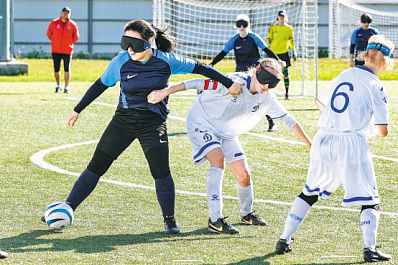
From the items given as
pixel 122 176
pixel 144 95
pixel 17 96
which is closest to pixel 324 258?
pixel 144 95

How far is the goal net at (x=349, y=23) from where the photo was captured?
30922 mm

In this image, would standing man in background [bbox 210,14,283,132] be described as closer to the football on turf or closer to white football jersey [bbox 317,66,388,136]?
the football on turf

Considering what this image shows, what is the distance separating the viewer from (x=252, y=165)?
9016 mm

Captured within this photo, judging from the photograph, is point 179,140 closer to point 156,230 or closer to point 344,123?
point 156,230

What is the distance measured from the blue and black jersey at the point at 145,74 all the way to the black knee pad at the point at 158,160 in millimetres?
316

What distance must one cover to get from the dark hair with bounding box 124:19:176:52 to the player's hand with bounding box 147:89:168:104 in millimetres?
473

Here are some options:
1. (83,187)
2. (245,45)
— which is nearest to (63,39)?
(245,45)

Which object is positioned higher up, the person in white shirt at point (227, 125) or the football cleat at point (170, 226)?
the person in white shirt at point (227, 125)

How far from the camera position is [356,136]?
5109 millimetres

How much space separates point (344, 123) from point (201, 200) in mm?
2355

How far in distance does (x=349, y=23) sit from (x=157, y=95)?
88.2 feet

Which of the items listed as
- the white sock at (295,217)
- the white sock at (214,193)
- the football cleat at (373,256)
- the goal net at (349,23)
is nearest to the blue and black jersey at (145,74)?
the white sock at (214,193)

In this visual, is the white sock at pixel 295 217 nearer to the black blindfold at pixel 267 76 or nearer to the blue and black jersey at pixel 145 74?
the black blindfold at pixel 267 76

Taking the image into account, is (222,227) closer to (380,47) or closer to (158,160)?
(158,160)
